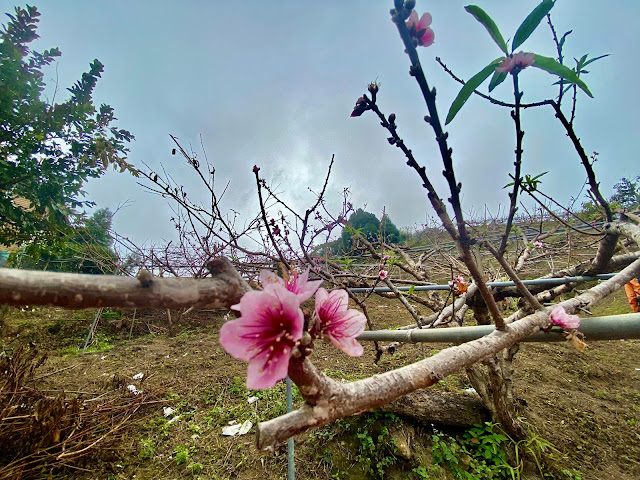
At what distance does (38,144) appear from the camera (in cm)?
332

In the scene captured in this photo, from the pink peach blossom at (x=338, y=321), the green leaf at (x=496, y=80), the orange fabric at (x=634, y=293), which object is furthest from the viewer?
the orange fabric at (x=634, y=293)

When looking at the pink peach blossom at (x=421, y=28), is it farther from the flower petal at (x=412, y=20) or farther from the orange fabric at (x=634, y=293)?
the orange fabric at (x=634, y=293)

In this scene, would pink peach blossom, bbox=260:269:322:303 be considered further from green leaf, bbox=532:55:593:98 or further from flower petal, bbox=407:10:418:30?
green leaf, bbox=532:55:593:98

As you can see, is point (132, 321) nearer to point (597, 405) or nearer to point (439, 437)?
point (439, 437)

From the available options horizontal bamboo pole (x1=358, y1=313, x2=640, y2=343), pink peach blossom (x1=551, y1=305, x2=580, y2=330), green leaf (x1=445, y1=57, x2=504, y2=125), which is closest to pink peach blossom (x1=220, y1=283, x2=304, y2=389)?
green leaf (x1=445, y1=57, x2=504, y2=125)

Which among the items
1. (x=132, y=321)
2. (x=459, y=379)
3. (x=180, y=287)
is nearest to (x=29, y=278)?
(x=180, y=287)

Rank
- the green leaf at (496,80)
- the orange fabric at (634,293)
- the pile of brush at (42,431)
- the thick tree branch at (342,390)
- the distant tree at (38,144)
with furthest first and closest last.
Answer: the distant tree at (38,144) → the orange fabric at (634,293) → the pile of brush at (42,431) → the green leaf at (496,80) → the thick tree branch at (342,390)

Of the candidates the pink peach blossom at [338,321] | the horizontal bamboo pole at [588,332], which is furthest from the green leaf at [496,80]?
the horizontal bamboo pole at [588,332]

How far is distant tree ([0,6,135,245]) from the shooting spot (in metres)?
3.14

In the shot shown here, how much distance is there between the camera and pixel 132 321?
5406 millimetres

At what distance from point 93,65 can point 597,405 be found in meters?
7.16

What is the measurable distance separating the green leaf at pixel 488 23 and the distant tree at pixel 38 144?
3360 millimetres

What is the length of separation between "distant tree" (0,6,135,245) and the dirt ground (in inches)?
75.6

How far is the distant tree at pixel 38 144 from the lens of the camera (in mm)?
3139
